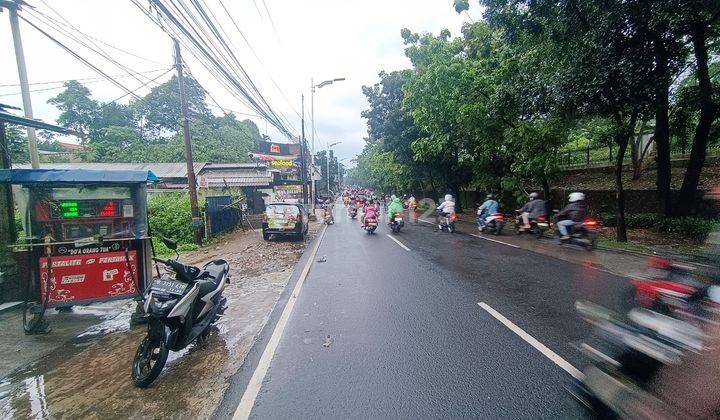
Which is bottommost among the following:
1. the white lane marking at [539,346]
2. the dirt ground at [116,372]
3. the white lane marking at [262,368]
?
the dirt ground at [116,372]

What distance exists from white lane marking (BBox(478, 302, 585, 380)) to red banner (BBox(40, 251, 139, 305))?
219 inches

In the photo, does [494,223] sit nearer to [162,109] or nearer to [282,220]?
[282,220]

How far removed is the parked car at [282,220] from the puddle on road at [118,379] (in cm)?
894

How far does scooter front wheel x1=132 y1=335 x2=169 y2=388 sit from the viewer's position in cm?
350

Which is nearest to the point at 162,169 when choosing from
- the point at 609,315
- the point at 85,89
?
the point at 85,89

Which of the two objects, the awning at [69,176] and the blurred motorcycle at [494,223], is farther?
the blurred motorcycle at [494,223]

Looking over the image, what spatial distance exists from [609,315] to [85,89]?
50969mm

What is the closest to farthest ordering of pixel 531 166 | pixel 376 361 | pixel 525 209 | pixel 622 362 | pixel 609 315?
1. pixel 622 362
2. pixel 609 315
3. pixel 376 361
4. pixel 525 209
5. pixel 531 166

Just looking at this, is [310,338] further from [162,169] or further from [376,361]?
[162,169]

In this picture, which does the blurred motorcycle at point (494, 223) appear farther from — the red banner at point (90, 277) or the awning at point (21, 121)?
the awning at point (21, 121)

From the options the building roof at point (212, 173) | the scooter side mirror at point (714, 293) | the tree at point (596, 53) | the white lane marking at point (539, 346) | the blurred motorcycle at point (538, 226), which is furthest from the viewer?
the building roof at point (212, 173)

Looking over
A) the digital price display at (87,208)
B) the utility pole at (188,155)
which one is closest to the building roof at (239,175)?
the utility pole at (188,155)

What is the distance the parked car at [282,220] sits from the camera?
14328mm

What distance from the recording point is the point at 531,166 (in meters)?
13.5
